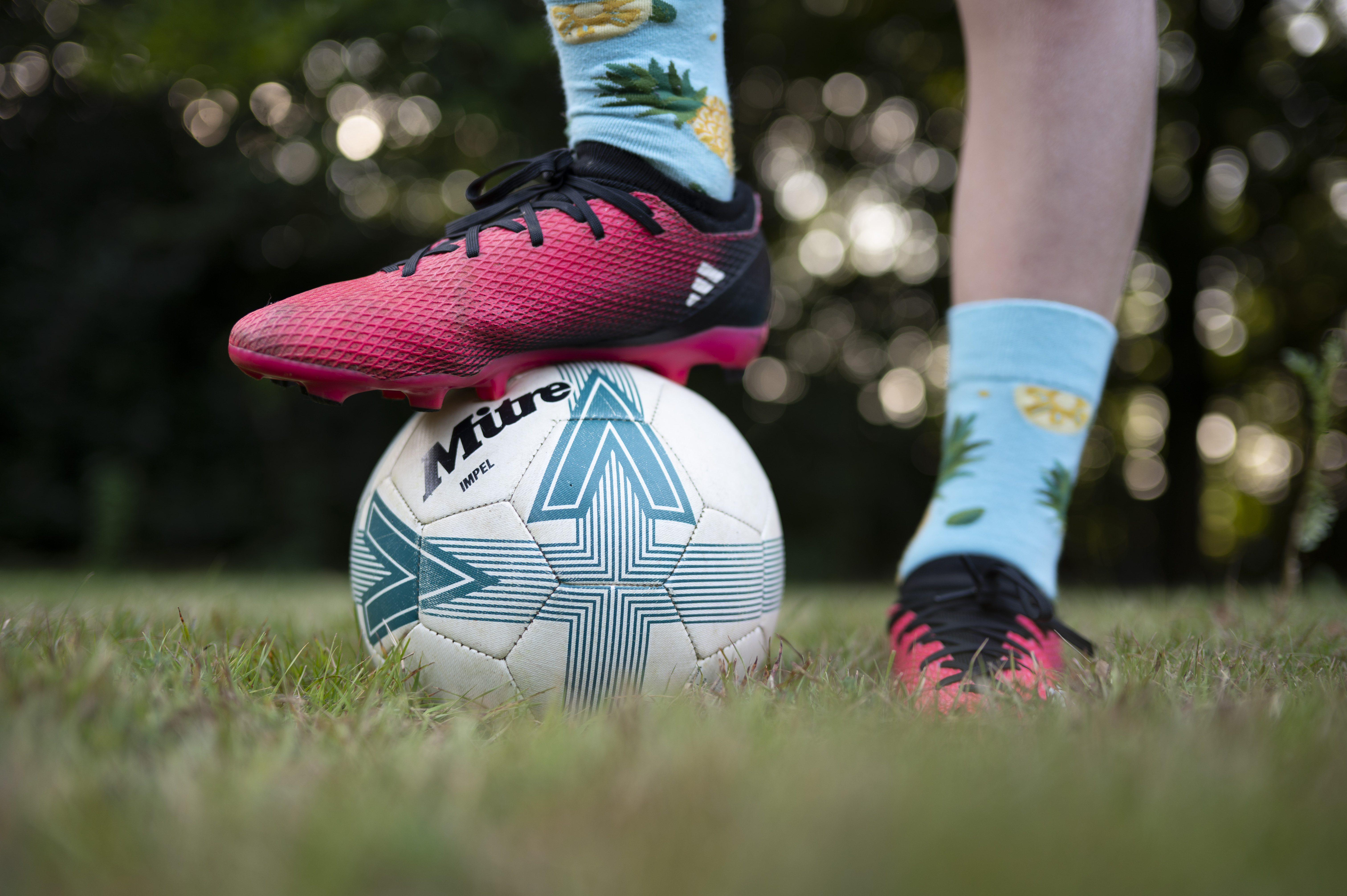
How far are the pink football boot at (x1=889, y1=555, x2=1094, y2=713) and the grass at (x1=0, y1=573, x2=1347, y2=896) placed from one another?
0.15 metres

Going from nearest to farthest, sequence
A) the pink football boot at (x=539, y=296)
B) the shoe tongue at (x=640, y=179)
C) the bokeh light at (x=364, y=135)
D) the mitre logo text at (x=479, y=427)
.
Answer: the pink football boot at (x=539, y=296), the mitre logo text at (x=479, y=427), the shoe tongue at (x=640, y=179), the bokeh light at (x=364, y=135)

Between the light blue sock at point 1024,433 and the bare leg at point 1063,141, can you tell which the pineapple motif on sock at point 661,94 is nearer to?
the bare leg at point 1063,141

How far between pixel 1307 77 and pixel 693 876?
10.3 m

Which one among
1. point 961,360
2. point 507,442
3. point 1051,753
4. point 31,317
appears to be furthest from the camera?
point 31,317

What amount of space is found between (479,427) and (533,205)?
43 centimetres

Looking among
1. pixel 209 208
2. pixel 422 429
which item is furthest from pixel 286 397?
pixel 422 429

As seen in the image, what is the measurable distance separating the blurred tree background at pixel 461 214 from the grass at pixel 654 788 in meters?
6.52

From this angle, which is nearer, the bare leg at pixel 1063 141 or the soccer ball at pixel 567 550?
the soccer ball at pixel 567 550

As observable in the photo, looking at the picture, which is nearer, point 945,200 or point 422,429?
point 422,429

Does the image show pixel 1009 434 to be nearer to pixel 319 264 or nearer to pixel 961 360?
pixel 961 360

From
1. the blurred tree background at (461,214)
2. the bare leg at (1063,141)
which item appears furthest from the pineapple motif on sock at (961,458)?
the blurred tree background at (461,214)

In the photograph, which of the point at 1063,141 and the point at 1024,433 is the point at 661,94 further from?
the point at 1024,433

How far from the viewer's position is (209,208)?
8.26 m

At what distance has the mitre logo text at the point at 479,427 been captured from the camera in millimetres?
1545
